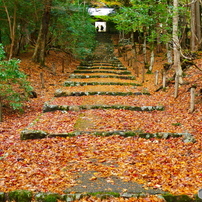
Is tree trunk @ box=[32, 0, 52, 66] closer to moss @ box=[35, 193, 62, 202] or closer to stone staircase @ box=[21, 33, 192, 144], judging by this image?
stone staircase @ box=[21, 33, 192, 144]

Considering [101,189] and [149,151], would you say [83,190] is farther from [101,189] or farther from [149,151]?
[149,151]

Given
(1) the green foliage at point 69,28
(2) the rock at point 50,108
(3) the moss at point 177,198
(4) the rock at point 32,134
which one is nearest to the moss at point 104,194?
(3) the moss at point 177,198

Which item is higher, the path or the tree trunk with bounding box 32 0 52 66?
the tree trunk with bounding box 32 0 52 66

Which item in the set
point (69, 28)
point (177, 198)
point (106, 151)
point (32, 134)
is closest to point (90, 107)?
point (32, 134)

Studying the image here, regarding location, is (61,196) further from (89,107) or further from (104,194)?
(89,107)

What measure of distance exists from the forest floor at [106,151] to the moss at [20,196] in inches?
7.4

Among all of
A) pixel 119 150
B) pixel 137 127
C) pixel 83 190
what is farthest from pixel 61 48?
pixel 83 190

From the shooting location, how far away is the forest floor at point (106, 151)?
4.79m

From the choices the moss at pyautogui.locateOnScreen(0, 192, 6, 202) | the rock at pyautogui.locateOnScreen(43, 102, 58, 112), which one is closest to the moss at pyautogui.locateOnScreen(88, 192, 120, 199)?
the moss at pyautogui.locateOnScreen(0, 192, 6, 202)

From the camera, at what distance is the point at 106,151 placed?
21.1 ft

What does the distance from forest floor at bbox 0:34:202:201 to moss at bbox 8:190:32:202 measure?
189 millimetres

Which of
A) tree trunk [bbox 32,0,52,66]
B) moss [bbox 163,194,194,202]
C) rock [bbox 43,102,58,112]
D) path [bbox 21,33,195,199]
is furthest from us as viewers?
tree trunk [bbox 32,0,52,66]

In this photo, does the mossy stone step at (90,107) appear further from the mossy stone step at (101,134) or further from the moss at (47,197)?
the moss at (47,197)

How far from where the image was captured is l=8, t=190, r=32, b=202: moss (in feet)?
13.7
